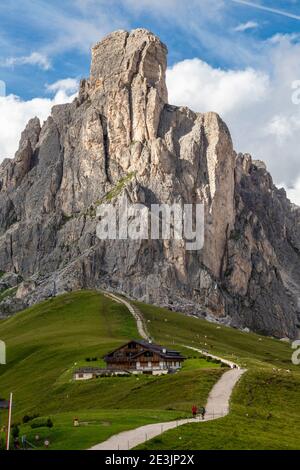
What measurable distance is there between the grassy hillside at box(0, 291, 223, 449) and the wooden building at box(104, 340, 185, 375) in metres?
2.95

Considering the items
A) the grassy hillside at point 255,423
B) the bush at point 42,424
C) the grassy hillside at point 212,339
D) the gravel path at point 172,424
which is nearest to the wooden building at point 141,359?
the grassy hillside at point 255,423

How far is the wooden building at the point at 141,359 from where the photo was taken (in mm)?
109250

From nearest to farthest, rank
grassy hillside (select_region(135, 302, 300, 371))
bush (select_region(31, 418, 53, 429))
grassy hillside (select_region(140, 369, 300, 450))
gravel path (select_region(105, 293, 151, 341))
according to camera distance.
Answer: grassy hillside (select_region(140, 369, 300, 450)), bush (select_region(31, 418, 53, 429)), grassy hillside (select_region(135, 302, 300, 371)), gravel path (select_region(105, 293, 151, 341))

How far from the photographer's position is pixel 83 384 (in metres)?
90.9

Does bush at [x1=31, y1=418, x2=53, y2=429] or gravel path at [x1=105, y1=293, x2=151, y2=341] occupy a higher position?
gravel path at [x1=105, y1=293, x2=151, y2=341]

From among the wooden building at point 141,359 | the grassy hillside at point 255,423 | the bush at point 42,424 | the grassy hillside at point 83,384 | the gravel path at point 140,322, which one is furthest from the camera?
the gravel path at point 140,322

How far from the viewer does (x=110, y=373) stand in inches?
3981

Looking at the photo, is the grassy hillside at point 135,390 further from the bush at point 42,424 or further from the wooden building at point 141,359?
the wooden building at point 141,359

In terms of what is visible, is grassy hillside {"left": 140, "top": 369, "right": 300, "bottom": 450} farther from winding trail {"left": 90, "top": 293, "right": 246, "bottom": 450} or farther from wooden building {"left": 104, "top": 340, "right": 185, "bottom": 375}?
wooden building {"left": 104, "top": 340, "right": 185, "bottom": 375}

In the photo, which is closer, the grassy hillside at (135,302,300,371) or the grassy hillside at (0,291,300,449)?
the grassy hillside at (0,291,300,449)

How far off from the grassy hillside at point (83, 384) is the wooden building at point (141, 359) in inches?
116

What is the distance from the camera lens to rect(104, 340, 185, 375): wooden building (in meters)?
109

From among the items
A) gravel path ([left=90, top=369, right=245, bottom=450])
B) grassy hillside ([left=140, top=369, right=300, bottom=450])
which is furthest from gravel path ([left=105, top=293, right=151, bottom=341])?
gravel path ([left=90, top=369, right=245, bottom=450])
